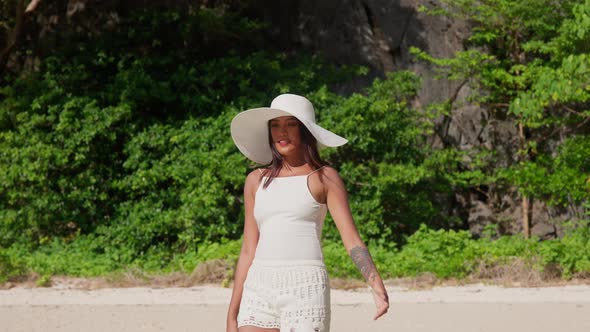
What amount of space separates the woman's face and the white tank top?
129 millimetres

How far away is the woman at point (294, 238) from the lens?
8.94ft

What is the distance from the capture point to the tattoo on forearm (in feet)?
9.00

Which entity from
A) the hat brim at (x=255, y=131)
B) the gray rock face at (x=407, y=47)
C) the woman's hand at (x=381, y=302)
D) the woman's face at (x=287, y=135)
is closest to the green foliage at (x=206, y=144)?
the gray rock face at (x=407, y=47)

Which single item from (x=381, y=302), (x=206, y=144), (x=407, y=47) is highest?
(x=407, y=47)

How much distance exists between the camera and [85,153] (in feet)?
38.3

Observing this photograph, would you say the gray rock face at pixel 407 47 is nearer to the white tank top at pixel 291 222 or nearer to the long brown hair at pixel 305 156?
the long brown hair at pixel 305 156

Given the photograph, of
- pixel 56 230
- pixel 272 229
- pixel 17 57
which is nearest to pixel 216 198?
pixel 56 230

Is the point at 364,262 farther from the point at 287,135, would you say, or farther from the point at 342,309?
the point at 342,309

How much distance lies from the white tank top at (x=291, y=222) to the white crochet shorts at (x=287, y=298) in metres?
0.04

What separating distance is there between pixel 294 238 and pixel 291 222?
6 centimetres

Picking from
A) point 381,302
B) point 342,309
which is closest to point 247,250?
point 381,302

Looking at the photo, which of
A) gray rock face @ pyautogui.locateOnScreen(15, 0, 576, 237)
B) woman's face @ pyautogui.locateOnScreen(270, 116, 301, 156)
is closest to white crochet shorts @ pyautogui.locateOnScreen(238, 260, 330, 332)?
woman's face @ pyautogui.locateOnScreen(270, 116, 301, 156)

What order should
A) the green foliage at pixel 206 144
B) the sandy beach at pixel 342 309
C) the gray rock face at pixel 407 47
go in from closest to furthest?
the sandy beach at pixel 342 309, the green foliage at pixel 206 144, the gray rock face at pixel 407 47

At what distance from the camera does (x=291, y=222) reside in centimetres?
276
